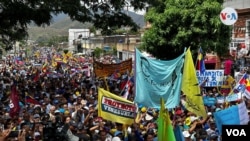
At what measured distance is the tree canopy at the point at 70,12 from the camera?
1249 cm

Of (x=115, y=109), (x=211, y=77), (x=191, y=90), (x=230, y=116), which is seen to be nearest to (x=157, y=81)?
(x=191, y=90)

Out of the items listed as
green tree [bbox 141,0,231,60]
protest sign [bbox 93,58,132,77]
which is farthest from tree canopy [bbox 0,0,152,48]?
green tree [bbox 141,0,231,60]

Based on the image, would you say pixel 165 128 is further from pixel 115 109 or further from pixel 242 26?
pixel 242 26

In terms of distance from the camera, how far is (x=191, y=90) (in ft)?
33.2

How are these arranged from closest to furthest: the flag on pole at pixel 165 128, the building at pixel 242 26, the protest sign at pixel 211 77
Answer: the flag on pole at pixel 165 128 → the protest sign at pixel 211 77 → the building at pixel 242 26

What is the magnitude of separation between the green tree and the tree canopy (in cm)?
1045

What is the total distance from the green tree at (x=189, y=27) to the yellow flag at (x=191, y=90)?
1408 centimetres

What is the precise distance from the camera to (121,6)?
536 inches

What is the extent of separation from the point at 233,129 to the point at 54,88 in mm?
17356

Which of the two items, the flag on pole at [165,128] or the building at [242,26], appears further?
the building at [242,26]

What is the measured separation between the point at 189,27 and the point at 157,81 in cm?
1454

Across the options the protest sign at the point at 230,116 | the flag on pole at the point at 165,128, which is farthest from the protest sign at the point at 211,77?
the flag on pole at the point at 165,128

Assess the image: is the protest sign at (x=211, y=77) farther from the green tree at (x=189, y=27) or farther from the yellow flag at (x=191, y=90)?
the green tree at (x=189, y=27)

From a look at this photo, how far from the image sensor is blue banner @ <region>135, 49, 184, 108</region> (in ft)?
34.0
